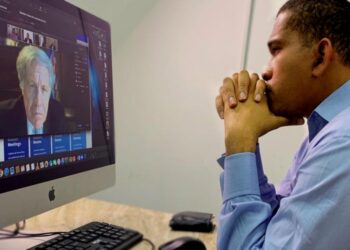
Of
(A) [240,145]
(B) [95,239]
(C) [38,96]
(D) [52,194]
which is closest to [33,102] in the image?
(C) [38,96]

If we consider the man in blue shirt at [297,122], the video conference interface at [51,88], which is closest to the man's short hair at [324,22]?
the man in blue shirt at [297,122]

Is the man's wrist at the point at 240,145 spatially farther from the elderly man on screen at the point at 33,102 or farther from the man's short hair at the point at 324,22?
the elderly man on screen at the point at 33,102

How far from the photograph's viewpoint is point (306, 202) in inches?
22.7

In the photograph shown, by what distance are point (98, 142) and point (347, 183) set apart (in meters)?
0.58

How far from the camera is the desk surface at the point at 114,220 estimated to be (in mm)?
896

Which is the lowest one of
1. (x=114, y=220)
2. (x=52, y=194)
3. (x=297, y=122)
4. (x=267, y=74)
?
(x=114, y=220)

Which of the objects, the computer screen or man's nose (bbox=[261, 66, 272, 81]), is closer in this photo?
the computer screen

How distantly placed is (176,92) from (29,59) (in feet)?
4.14

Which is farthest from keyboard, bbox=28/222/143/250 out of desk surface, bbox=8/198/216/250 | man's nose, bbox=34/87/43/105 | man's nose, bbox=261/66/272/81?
man's nose, bbox=261/66/272/81

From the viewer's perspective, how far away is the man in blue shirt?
21.8 inches

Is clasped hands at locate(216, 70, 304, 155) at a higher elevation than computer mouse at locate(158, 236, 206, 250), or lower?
higher

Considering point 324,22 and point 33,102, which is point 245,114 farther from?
point 33,102

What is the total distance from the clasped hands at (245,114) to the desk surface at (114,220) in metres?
0.27

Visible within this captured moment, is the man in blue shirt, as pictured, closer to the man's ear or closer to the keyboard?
the man's ear
